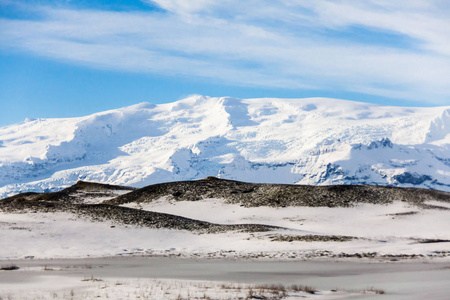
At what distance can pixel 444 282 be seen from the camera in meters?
29.4

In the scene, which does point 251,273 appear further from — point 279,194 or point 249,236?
point 279,194

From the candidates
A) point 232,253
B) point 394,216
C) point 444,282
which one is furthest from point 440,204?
point 444,282

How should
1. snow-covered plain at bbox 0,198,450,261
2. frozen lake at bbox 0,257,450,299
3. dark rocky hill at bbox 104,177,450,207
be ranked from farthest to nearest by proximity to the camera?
dark rocky hill at bbox 104,177,450,207
snow-covered plain at bbox 0,198,450,261
frozen lake at bbox 0,257,450,299

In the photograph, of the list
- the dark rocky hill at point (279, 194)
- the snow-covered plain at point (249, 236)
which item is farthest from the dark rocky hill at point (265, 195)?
the snow-covered plain at point (249, 236)

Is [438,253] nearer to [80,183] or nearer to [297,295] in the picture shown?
[297,295]

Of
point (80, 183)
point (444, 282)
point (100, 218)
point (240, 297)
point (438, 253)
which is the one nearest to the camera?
point (240, 297)

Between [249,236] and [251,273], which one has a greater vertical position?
[249,236]

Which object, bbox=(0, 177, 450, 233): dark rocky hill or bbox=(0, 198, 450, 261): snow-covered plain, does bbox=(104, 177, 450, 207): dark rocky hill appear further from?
bbox=(0, 198, 450, 261): snow-covered plain

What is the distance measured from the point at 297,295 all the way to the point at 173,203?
2249 inches

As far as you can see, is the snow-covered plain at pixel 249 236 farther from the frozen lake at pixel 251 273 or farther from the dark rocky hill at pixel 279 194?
the frozen lake at pixel 251 273

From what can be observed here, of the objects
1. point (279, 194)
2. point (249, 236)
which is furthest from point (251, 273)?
point (279, 194)

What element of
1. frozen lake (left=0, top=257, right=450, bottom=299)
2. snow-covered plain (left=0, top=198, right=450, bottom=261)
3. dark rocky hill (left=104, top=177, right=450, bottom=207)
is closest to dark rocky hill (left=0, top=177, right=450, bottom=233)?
dark rocky hill (left=104, top=177, right=450, bottom=207)

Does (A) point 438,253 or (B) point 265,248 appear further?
(B) point 265,248

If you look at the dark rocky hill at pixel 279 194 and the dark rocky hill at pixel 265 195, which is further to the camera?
the dark rocky hill at pixel 279 194
